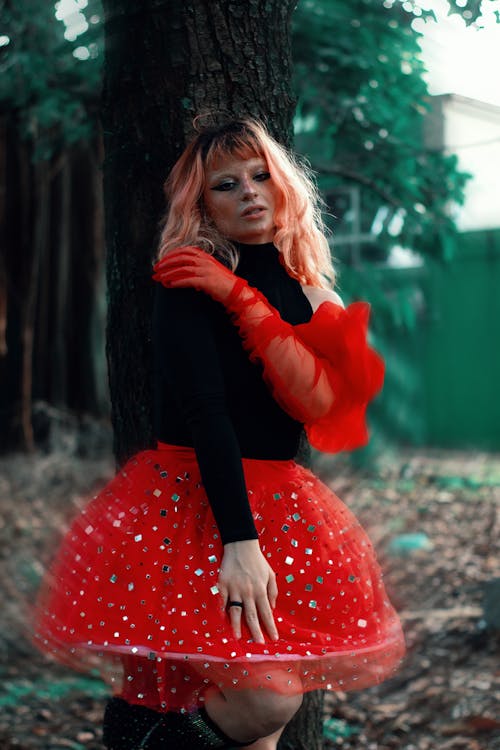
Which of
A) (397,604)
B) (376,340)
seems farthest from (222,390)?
(376,340)

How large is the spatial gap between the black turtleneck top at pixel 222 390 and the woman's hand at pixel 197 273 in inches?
1.4

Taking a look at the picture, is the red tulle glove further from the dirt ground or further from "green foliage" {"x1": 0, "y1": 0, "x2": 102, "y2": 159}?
"green foliage" {"x1": 0, "y1": 0, "x2": 102, "y2": 159}

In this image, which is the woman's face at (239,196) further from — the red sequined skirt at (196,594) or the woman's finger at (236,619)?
the woman's finger at (236,619)

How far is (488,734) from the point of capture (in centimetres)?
362

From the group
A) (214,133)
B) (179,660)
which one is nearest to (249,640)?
(179,660)

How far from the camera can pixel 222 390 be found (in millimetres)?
2123

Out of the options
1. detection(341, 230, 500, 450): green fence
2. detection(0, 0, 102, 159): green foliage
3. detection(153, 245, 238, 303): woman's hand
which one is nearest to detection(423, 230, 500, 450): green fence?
detection(341, 230, 500, 450): green fence

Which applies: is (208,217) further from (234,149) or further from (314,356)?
(314,356)

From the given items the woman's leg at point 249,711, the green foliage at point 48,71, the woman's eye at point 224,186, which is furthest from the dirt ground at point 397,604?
the green foliage at point 48,71

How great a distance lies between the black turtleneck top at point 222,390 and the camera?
2.06 meters

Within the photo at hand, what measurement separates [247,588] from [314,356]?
562 millimetres

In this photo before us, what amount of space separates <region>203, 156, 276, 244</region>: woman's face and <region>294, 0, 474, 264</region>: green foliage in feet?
9.28

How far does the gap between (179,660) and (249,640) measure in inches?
6.7

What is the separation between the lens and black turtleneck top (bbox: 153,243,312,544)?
2059 millimetres
